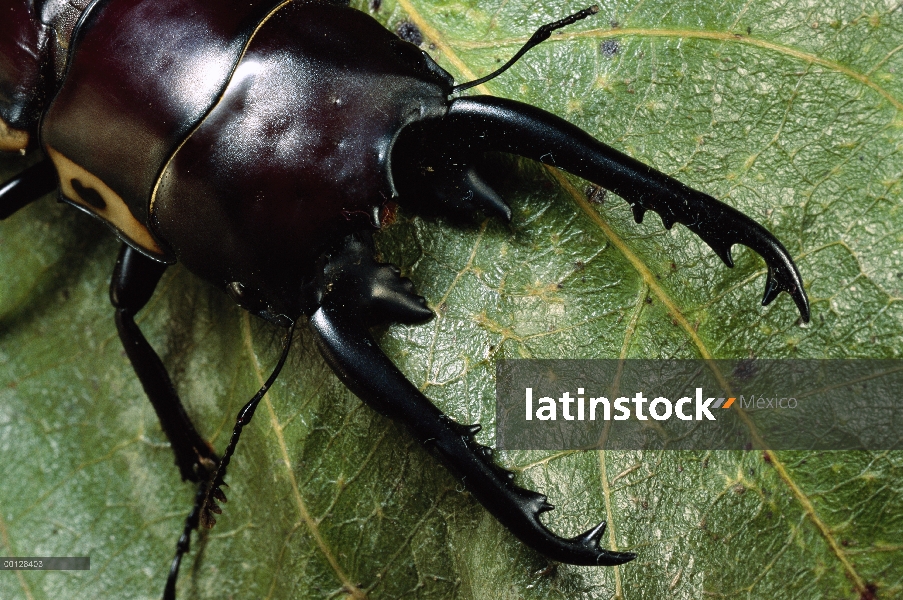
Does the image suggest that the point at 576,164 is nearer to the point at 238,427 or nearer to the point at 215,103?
the point at 215,103

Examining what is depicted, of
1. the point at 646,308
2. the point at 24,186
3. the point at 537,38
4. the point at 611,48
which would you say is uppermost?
the point at 611,48

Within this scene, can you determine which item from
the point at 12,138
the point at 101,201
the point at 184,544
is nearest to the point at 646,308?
the point at 101,201

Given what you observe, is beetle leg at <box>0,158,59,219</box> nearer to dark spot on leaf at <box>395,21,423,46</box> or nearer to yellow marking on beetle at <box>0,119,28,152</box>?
yellow marking on beetle at <box>0,119,28,152</box>

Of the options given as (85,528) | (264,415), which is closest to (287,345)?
(264,415)

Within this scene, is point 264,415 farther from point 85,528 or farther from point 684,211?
point 684,211

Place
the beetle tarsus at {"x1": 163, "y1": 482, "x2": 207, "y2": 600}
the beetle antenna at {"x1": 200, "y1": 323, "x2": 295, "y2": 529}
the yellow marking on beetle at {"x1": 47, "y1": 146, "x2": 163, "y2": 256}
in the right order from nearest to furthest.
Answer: the beetle antenna at {"x1": 200, "y1": 323, "x2": 295, "y2": 529} < the yellow marking on beetle at {"x1": 47, "y1": 146, "x2": 163, "y2": 256} < the beetle tarsus at {"x1": 163, "y1": 482, "x2": 207, "y2": 600}

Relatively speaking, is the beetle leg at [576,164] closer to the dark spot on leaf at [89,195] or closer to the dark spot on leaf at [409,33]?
the dark spot on leaf at [409,33]

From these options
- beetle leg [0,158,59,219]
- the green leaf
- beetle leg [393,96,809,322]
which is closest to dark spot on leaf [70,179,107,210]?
beetle leg [0,158,59,219]

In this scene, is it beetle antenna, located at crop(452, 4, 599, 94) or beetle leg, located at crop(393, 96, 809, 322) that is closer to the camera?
beetle leg, located at crop(393, 96, 809, 322)
